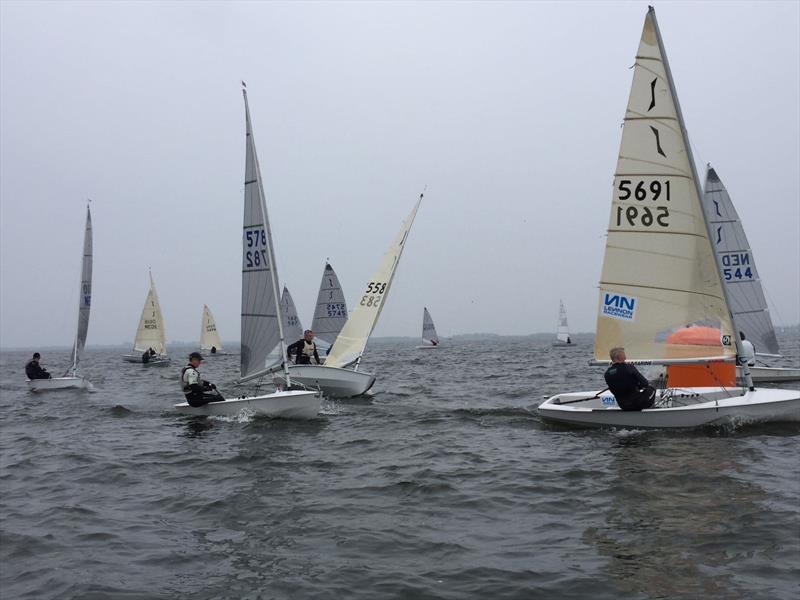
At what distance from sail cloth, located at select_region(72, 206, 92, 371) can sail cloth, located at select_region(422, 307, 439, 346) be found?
1930 inches

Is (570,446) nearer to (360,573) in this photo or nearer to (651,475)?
(651,475)

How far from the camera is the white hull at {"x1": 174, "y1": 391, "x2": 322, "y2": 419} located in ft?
40.5

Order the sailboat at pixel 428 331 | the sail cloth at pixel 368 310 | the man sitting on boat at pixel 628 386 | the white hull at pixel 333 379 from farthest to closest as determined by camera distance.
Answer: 1. the sailboat at pixel 428 331
2. the sail cloth at pixel 368 310
3. the white hull at pixel 333 379
4. the man sitting on boat at pixel 628 386

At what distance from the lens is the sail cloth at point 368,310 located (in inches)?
730

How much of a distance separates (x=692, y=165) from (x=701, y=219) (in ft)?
3.10

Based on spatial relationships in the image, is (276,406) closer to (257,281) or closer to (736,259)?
(257,281)

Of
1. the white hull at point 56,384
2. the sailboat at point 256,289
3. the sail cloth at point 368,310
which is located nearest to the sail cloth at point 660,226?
the sailboat at point 256,289

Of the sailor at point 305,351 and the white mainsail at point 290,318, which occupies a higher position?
the white mainsail at point 290,318

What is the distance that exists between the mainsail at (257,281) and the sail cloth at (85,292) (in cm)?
1386

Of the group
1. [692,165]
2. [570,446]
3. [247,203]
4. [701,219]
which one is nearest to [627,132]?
[692,165]

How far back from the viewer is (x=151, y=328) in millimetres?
47312

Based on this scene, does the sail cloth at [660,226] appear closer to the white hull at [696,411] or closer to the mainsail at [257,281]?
the white hull at [696,411]

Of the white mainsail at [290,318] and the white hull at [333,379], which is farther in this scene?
the white mainsail at [290,318]

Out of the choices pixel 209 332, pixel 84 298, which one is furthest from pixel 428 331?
pixel 84 298
